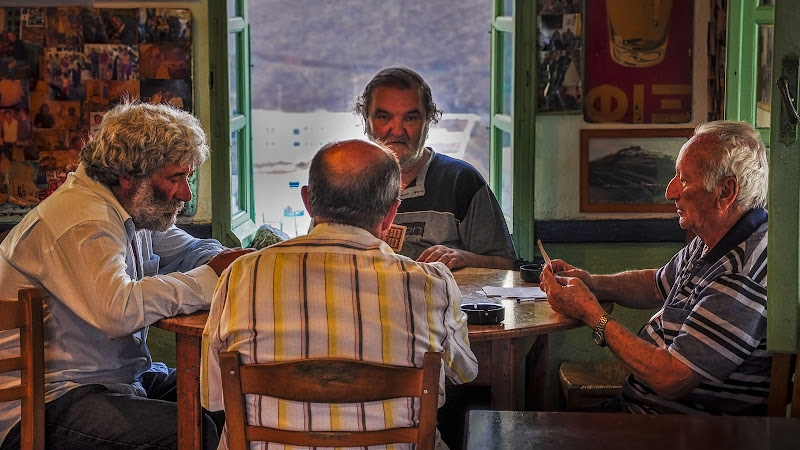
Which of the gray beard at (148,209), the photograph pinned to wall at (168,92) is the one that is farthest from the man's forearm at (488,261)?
the photograph pinned to wall at (168,92)

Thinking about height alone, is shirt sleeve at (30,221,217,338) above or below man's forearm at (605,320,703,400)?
above

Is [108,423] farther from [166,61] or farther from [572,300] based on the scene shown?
[166,61]

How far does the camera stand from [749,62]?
436 cm

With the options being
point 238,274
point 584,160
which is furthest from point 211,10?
point 238,274

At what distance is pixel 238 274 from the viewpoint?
2.62 metres

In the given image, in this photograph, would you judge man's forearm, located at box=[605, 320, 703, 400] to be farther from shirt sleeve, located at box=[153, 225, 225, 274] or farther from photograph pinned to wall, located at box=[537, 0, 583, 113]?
photograph pinned to wall, located at box=[537, 0, 583, 113]

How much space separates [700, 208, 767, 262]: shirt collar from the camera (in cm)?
323

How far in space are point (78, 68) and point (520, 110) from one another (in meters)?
2.04

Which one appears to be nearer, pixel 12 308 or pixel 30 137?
pixel 12 308

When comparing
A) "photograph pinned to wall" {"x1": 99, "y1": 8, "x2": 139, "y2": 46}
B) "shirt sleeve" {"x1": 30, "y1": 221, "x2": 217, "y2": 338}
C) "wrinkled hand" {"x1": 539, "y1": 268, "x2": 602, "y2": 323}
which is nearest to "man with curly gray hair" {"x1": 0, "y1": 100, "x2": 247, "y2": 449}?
"shirt sleeve" {"x1": 30, "y1": 221, "x2": 217, "y2": 338}

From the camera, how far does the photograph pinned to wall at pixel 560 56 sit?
495 cm

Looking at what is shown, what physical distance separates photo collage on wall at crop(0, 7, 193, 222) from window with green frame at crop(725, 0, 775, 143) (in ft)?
7.81

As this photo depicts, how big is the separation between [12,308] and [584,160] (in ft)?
9.44

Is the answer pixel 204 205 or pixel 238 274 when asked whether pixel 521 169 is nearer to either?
pixel 204 205
